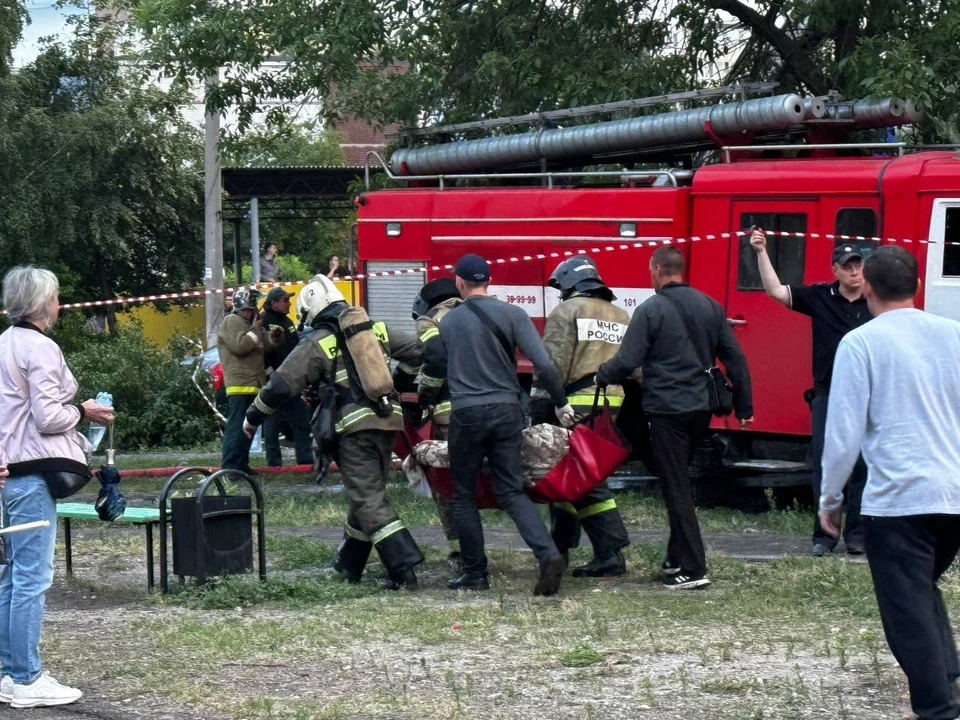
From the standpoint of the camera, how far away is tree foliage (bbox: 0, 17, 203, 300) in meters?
23.4

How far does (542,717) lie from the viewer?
571cm

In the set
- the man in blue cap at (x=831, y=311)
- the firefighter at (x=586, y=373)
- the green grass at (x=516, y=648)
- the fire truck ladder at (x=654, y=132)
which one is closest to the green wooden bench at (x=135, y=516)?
the green grass at (x=516, y=648)

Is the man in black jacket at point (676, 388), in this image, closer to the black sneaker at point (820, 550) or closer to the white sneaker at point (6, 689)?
the black sneaker at point (820, 550)

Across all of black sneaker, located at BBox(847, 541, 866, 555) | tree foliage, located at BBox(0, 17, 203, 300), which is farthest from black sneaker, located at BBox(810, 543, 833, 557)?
tree foliage, located at BBox(0, 17, 203, 300)

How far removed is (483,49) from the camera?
15.3 meters

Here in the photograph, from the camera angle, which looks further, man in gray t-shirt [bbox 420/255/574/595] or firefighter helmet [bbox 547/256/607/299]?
firefighter helmet [bbox 547/256/607/299]

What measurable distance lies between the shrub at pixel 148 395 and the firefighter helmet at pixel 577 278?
9.37 m

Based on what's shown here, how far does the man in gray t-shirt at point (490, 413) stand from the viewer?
312 inches

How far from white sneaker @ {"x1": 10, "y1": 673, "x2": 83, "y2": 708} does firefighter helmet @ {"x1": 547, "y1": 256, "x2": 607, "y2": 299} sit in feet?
12.4

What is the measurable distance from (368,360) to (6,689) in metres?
2.82

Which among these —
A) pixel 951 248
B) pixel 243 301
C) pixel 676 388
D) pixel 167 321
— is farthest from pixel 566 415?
pixel 167 321

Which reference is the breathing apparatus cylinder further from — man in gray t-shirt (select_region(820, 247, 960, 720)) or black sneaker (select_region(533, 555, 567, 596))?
man in gray t-shirt (select_region(820, 247, 960, 720))

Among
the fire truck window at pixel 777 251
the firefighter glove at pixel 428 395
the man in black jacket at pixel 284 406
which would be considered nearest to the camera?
the firefighter glove at pixel 428 395

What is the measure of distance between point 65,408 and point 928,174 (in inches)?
254
